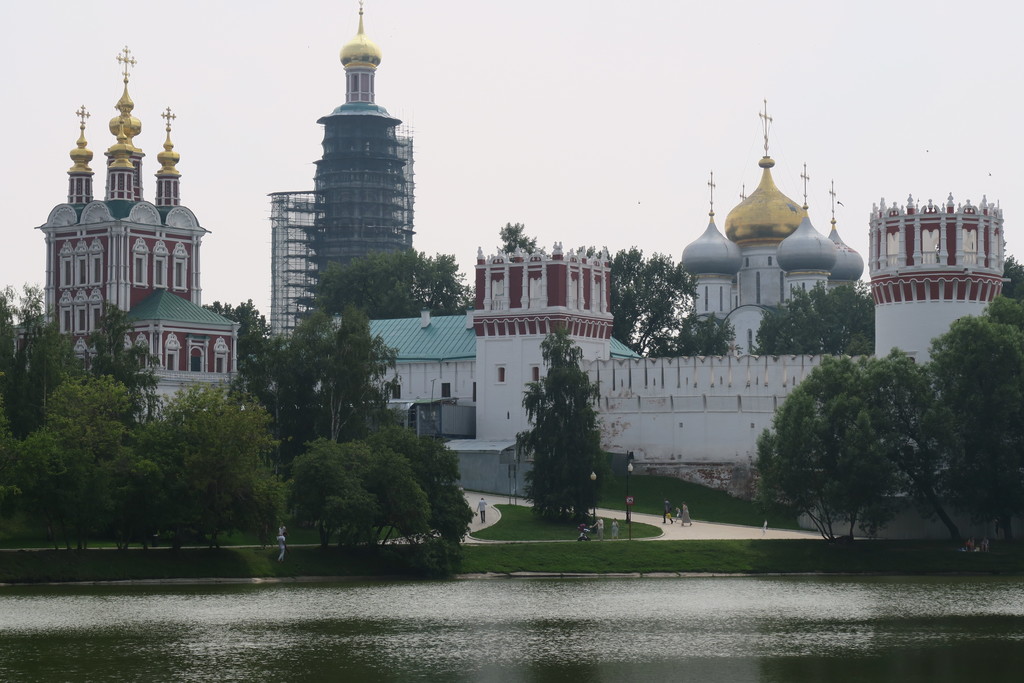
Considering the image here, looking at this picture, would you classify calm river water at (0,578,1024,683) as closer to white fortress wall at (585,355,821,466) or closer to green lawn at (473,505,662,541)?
green lawn at (473,505,662,541)

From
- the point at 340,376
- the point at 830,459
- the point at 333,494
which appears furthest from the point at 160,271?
the point at 830,459

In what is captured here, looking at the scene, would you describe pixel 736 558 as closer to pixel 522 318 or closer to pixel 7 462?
pixel 7 462

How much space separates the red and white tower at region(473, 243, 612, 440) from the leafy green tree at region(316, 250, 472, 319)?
74.5 feet

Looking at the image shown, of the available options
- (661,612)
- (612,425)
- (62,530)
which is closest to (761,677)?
(661,612)

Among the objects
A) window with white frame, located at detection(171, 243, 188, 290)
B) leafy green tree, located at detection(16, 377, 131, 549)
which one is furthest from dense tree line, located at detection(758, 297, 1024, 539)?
window with white frame, located at detection(171, 243, 188, 290)

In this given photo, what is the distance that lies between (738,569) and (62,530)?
1919 cm

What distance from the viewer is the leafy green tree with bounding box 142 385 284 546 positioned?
1857 inches

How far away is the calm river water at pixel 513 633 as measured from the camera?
96.8 ft

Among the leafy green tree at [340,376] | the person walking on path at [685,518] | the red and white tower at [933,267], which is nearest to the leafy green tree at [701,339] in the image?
the red and white tower at [933,267]

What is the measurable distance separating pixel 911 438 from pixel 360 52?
7089 cm

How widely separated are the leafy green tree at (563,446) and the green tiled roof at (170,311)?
21.2 meters

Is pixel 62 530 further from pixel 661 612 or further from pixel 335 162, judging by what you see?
pixel 335 162

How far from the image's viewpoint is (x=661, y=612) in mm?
39062

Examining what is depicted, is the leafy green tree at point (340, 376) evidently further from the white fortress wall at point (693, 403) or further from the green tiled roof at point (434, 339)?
the green tiled roof at point (434, 339)
